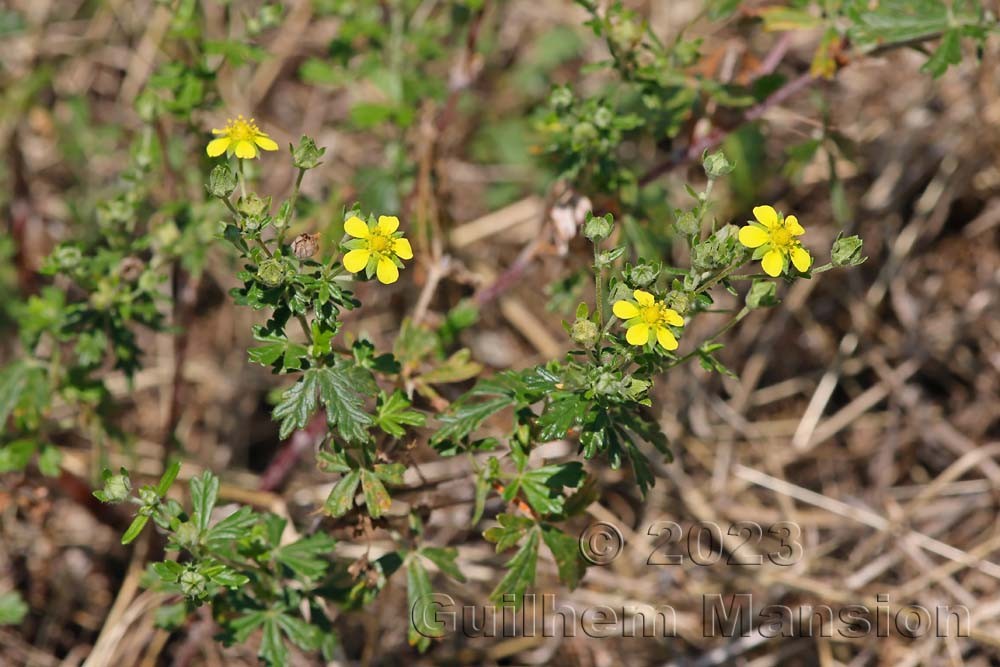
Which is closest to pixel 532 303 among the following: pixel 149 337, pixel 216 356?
pixel 216 356

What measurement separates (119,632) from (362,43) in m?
3.19

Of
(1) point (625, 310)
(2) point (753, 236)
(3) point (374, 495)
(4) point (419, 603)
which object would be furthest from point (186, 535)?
(2) point (753, 236)

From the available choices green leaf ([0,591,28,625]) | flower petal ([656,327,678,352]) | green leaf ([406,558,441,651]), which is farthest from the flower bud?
green leaf ([0,591,28,625])

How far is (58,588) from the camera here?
3967mm

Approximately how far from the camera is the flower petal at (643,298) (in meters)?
2.36

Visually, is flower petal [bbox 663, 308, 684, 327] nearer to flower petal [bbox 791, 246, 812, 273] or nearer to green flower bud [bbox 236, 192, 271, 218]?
flower petal [bbox 791, 246, 812, 273]

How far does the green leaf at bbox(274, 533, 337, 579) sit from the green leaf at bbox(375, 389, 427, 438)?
469mm

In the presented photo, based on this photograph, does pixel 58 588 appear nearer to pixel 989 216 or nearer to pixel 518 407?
pixel 518 407

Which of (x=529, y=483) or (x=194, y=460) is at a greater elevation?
(x=529, y=483)

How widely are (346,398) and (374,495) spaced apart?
0.30 meters

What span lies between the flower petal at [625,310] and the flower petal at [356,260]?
644 mm

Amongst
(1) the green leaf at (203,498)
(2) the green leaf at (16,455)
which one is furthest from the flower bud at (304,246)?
(2) the green leaf at (16,455)

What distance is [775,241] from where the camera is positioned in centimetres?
247

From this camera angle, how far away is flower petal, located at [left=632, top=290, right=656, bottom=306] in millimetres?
2355
